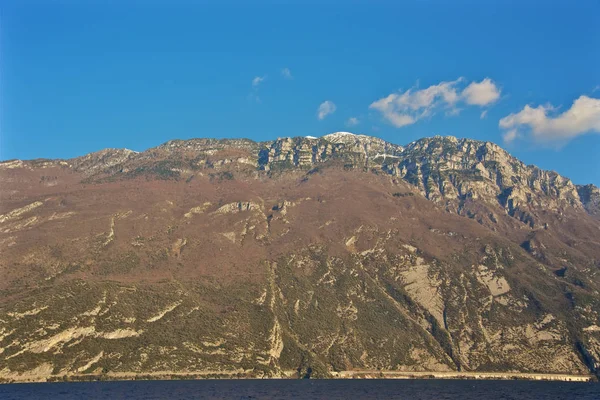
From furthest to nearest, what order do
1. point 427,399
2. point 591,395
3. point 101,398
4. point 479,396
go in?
point 591,395
point 479,396
point 427,399
point 101,398

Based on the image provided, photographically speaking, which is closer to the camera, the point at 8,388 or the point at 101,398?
the point at 101,398

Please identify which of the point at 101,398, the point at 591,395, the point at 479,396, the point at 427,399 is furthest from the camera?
the point at 591,395

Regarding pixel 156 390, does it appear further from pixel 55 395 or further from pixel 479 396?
pixel 479 396

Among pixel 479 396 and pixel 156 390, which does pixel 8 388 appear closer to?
pixel 156 390

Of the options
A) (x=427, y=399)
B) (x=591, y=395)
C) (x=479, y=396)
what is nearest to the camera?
(x=427, y=399)

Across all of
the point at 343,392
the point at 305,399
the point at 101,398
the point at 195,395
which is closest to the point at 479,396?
the point at 343,392

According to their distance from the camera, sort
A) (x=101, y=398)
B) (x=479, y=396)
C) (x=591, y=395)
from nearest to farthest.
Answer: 1. (x=101, y=398)
2. (x=479, y=396)
3. (x=591, y=395)

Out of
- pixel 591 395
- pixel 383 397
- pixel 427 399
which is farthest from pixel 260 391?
pixel 591 395

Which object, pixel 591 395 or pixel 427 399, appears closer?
pixel 427 399
